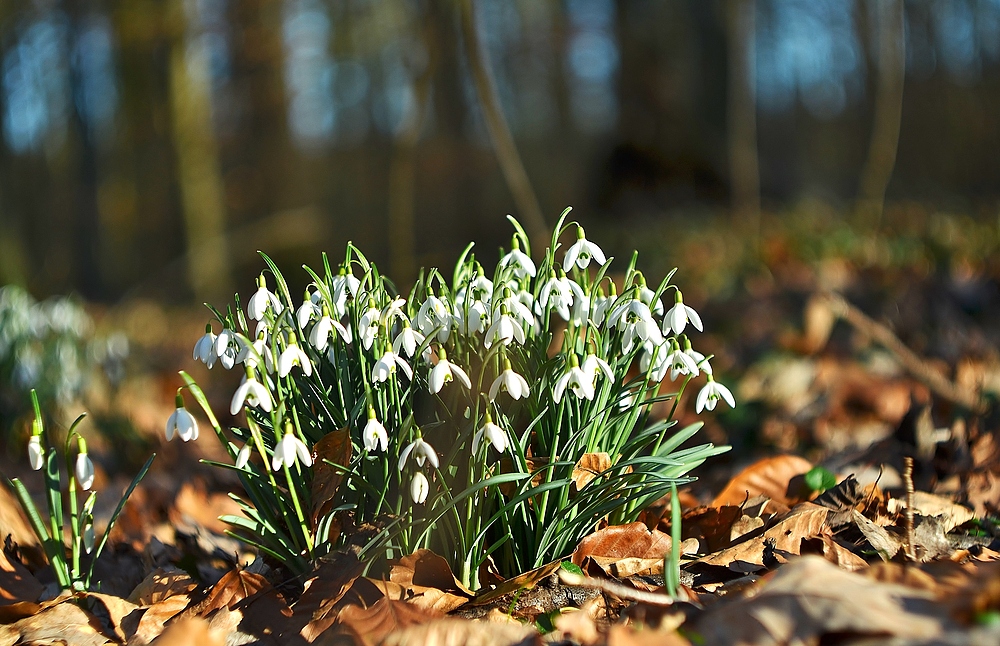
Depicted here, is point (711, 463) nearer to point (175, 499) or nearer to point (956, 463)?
Answer: point (956, 463)

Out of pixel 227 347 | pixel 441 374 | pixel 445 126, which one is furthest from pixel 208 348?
pixel 445 126

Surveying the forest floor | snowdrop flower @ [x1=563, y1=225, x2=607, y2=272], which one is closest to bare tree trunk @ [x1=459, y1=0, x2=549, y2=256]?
the forest floor

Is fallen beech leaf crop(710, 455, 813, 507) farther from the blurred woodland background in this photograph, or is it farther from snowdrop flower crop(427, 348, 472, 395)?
the blurred woodland background

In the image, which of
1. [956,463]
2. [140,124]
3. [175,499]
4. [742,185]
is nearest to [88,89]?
[140,124]

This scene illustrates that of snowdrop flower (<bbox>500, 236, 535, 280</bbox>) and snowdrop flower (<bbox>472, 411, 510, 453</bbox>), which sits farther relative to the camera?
snowdrop flower (<bbox>500, 236, 535, 280</bbox>)

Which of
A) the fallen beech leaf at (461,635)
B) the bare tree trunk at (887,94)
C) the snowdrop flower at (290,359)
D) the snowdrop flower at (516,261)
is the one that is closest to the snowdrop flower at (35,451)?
the snowdrop flower at (290,359)
